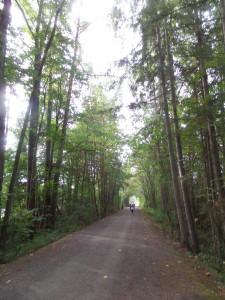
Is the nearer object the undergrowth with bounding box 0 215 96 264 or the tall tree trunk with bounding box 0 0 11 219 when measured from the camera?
the tall tree trunk with bounding box 0 0 11 219

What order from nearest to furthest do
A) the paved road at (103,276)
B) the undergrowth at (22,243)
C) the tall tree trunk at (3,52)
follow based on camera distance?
1. the paved road at (103,276)
2. the tall tree trunk at (3,52)
3. the undergrowth at (22,243)

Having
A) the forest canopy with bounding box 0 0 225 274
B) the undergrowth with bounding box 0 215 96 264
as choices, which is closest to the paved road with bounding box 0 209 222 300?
the undergrowth with bounding box 0 215 96 264

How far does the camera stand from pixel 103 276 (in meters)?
4.48

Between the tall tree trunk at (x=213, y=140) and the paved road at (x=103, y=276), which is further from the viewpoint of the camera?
the tall tree trunk at (x=213, y=140)

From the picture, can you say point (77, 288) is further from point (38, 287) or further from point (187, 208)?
point (187, 208)

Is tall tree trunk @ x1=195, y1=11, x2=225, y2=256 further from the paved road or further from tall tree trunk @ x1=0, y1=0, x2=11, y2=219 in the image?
tall tree trunk @ x1=0, y1=0, x2=11, y2=219

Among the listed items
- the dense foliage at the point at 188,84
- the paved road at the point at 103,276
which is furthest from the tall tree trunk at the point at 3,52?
the dense foliage at the point at 188,84

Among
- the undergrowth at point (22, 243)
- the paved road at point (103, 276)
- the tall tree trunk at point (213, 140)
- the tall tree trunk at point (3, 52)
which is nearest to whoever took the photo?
the paved road at point (103, 276)

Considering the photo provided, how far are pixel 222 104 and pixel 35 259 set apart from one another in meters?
7.55

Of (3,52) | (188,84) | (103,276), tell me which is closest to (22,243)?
(103,276)

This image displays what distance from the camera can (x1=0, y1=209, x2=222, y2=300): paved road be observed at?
369 centimetres

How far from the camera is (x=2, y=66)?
6172 millimetres

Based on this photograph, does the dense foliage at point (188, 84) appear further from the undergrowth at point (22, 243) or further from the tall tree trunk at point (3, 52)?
the undergrowth at point (22, 243)

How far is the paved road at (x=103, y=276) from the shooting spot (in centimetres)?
369
